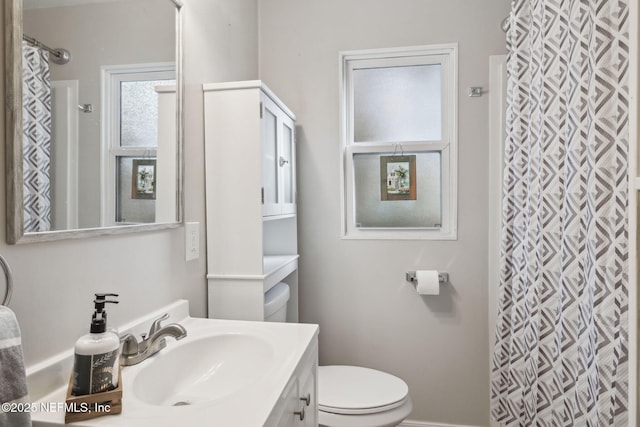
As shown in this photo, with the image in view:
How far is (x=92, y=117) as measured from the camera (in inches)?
36.6

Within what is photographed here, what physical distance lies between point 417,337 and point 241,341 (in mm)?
Result: 1159

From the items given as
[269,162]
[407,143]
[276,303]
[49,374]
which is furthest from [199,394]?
[407,143]

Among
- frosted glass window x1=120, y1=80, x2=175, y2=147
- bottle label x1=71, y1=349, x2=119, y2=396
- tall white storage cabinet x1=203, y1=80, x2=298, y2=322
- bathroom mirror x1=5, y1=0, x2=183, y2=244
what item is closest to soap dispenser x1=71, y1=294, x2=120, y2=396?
bottle label x1=71, y1=349, x2=119, y2=396

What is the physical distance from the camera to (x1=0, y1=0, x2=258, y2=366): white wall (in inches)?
30.5

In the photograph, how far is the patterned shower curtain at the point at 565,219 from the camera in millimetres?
868

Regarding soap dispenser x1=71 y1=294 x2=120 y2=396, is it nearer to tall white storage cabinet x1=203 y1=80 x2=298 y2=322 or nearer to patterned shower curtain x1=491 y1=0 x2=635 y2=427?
tall white storage cabinet x1=203 y1=80 x2=298 y2=322

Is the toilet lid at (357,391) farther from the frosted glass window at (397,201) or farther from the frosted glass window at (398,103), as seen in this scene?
the frosted glass window at (398,103)

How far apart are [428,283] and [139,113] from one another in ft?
4.78

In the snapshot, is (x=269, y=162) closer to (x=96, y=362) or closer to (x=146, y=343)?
(x=146, y=343)

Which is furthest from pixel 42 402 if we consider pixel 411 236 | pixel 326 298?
pixel 411 236

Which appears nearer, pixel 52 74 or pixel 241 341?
pixel 52 74

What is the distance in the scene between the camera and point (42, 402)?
75 centimetres

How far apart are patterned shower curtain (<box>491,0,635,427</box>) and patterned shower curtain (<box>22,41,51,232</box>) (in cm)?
122

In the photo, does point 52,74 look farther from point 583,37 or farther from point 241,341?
point 583,37
